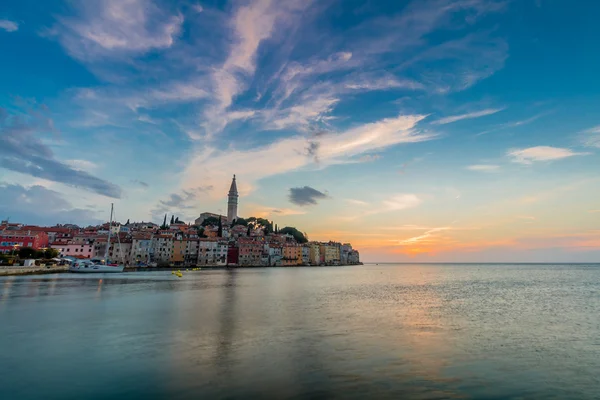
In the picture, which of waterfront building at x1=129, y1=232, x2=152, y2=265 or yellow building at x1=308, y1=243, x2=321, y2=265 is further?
yellow building at x1=308, y1=243, x2=321, y2=265

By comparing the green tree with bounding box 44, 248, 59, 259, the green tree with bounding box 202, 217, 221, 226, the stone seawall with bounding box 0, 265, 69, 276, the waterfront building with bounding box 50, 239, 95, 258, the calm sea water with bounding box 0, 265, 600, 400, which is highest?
the green tree with bounding box 202, 217, 221, 226

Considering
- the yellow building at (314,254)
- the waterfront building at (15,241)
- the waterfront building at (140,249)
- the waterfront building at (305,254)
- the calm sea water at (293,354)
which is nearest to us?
the calm sea water at (293,354)

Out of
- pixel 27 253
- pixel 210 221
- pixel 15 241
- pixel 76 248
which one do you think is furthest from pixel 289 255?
pixel 27 253

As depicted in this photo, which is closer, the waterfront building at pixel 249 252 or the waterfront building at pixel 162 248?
the waterfront building at pixel 162 248

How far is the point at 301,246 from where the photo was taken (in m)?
171

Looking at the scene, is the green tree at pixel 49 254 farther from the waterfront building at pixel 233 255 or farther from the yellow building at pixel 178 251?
the waterfront building at pixel 233 255

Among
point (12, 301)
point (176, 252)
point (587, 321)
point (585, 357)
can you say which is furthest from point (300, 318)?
point (176, 252)

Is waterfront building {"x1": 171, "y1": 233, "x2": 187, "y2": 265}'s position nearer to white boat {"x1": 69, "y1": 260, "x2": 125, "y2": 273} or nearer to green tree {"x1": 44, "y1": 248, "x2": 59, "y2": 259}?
white boat {"x1": 69, "y1": 260, "x2": 125, "y2": 273}

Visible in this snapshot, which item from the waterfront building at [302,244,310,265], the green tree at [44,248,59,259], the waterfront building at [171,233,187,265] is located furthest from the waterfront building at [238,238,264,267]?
the green tree at [44,248,59,259]

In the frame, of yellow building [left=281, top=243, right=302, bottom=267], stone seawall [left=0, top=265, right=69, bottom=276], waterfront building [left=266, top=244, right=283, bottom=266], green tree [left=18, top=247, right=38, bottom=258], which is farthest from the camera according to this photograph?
yellow building [left=281, top=243, right=302, bottom=267]

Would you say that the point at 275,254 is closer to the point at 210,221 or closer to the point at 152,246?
the point at 210,221

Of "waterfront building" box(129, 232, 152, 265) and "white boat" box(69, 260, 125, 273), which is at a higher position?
"waterfront building" box(129, 232, 152, 265)

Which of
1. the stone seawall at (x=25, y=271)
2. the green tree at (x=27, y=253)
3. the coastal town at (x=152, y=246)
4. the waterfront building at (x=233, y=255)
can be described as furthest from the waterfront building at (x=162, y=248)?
the stone seawall at (x=25, y=271)

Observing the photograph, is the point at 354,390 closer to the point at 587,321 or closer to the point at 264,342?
the point at 264,342
